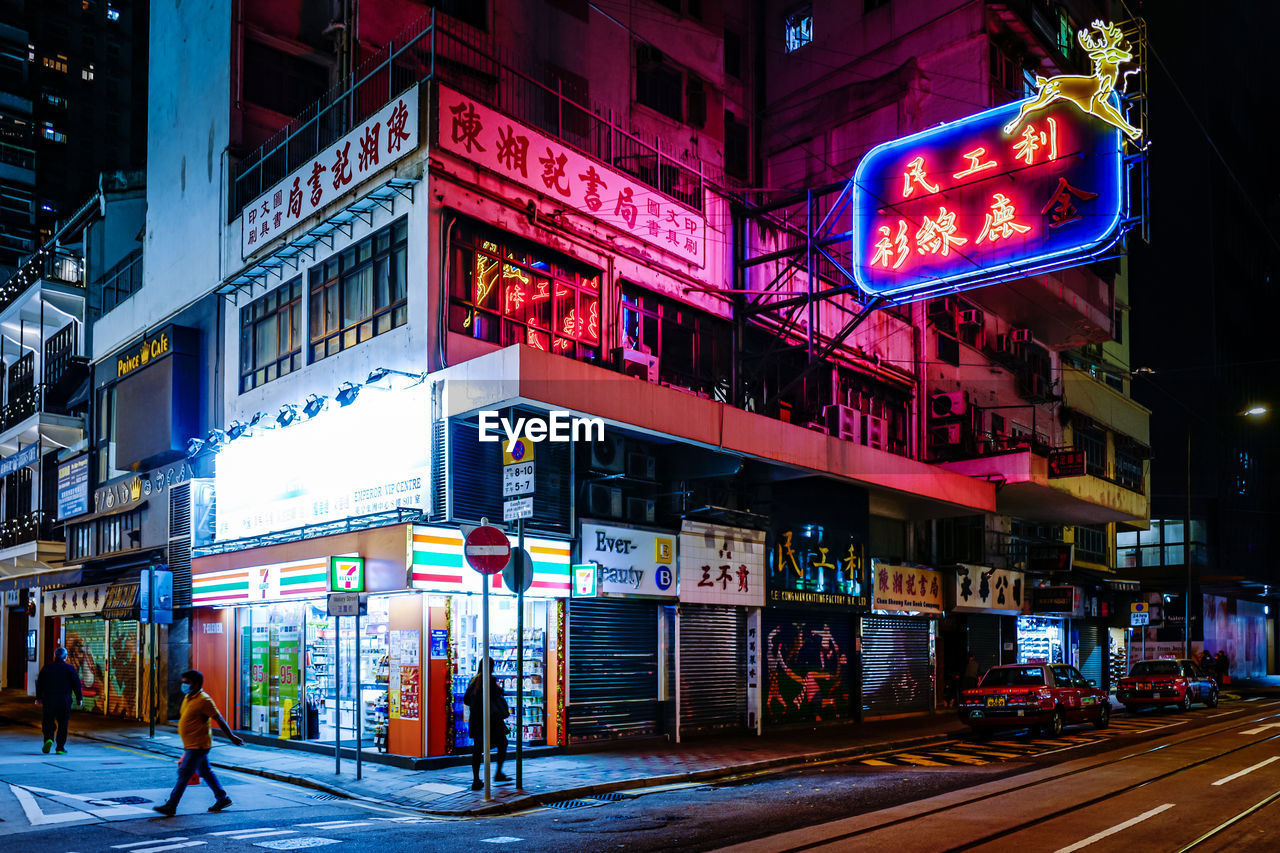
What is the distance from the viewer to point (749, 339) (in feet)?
78.4

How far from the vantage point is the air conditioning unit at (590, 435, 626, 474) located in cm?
1834

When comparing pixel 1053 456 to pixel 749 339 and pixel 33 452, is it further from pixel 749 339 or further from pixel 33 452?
pixel 33 452

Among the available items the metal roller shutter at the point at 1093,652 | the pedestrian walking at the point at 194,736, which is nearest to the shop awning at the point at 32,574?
the pedestrian walking at the point at 194,736

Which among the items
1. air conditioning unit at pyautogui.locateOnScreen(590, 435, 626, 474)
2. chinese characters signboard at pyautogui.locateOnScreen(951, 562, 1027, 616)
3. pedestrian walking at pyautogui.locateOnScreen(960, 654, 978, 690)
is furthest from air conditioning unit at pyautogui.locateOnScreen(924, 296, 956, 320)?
air conditioning unit at pyautogui.locateOnScreen(590, 435, 626, 474)

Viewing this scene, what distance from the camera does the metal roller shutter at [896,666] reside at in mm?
26203

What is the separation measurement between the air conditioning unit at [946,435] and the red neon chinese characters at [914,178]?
11.2 m

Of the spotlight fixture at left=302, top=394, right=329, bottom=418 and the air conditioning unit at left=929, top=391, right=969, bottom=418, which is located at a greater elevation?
the air conditioning unit at left=929, top=391, right=969, bottom=418

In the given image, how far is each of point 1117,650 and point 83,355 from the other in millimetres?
40271

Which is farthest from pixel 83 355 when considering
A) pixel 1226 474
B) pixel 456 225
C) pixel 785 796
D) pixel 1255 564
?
pixel 1255 564

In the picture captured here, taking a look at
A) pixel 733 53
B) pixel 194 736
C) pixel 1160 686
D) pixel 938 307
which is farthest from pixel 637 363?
pixel 1160 686

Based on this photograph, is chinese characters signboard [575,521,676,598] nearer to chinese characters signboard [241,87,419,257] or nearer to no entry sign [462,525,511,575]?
no entry sign [462,525,511,575]

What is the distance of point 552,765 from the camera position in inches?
627

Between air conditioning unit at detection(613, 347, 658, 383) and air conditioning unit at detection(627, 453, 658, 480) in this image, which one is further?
air conditioning unit at detection(613, 347, 658, 383)

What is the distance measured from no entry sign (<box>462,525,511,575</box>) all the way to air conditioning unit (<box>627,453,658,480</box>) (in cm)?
594
